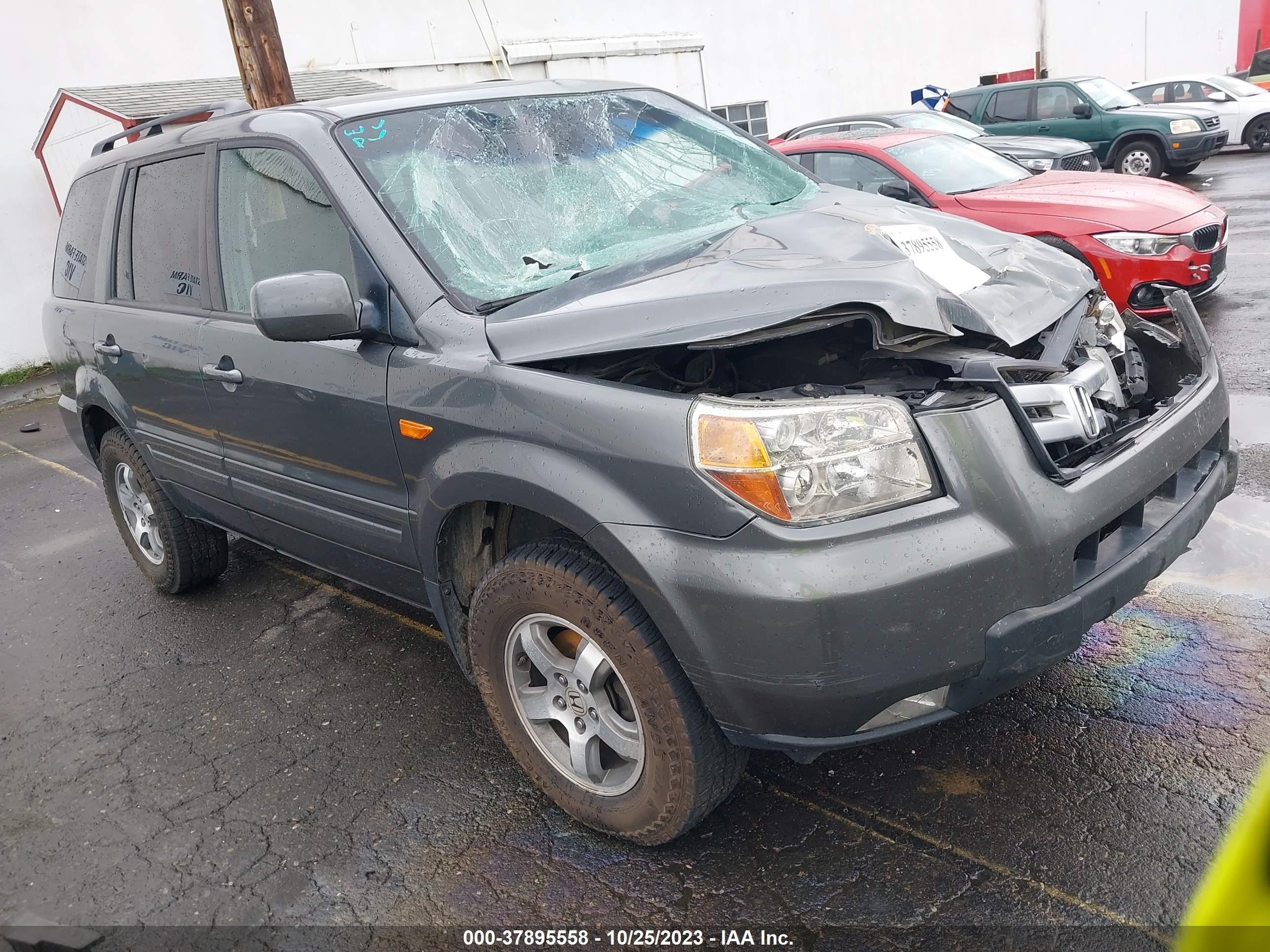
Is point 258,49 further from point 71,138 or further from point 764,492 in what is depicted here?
point 764,492

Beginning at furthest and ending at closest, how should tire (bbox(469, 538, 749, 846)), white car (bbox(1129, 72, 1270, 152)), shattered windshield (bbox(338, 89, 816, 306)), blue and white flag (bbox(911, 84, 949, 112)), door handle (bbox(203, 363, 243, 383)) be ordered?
blue and white flag (bbox(911, 84, 949, 112)), white car (bbox(1129, 72, 1270, 152)), door handle (bbox(203, 363, 243, 383)), shattered windshield (bbox(338, 89, 816, 306)), tire (bbox(469, 538, 749, 846))

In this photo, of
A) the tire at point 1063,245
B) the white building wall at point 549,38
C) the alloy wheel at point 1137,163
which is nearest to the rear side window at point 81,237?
the tire at point 1063,245

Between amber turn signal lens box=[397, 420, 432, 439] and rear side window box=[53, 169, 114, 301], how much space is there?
7.88 feet

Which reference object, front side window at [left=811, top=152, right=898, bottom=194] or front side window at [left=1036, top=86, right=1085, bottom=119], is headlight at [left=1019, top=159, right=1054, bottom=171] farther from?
front side window at [left=1036, top=86, right=1085, bottom=119]

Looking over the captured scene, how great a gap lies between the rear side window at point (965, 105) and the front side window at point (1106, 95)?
55.5 inches

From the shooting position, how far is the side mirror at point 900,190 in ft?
23.7

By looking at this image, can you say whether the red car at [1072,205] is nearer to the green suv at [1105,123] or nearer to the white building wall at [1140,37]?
the green suv at [1105,123]

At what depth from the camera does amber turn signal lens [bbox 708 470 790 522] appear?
2051 millimetres

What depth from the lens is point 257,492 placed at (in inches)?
139

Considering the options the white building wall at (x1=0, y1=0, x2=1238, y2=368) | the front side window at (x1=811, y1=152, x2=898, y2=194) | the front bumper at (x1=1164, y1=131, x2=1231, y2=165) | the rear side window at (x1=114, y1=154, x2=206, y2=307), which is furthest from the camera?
the front bumper at (x1=1164, y1=131, x2=1231, y2=165)

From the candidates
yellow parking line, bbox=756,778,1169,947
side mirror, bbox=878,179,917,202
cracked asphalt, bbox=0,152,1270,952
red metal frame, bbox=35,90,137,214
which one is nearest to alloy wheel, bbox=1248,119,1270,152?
side mirror, bbox=878,179,917,202

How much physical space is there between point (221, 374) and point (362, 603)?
1.40 meters

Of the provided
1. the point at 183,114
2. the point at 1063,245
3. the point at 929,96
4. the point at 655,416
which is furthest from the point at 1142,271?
the point at 929,96

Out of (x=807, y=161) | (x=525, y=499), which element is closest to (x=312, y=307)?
(x=525, y=499)
